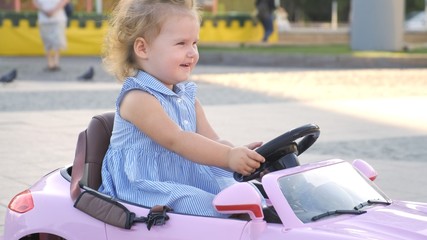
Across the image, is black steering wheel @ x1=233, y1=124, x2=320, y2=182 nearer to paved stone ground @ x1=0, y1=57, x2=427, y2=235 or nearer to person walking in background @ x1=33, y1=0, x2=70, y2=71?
paved stone ground @ x1=0, y1=57, x2=427, y2=235

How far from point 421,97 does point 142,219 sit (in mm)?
9431

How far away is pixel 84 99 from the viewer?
40.5 feet

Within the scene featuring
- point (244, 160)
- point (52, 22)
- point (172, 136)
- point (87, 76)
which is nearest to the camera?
point (244, 160)

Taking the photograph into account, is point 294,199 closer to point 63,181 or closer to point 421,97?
point 63,181

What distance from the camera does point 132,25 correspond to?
3943 millimetres

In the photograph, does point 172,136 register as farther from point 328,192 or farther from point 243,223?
point 328,192

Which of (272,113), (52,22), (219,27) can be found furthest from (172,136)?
(219,27)

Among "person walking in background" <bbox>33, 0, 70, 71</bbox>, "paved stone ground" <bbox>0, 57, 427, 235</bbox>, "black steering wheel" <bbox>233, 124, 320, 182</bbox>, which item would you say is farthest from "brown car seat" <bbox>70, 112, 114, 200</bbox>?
"person walking in background" <bbox>33, 0, 70, 71</bbox>

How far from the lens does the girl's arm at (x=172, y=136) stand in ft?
12.1

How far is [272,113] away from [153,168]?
7.07 meters

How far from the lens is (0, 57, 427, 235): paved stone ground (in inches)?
297

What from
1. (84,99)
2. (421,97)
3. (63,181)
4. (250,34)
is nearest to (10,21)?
(250,34)

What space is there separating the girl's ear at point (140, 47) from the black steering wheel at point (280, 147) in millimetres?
611

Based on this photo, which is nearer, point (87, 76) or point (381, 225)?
point (381, 225)
